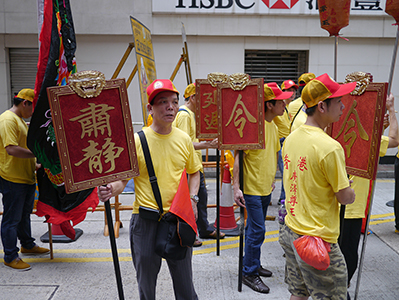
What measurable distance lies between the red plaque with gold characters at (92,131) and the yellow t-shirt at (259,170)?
175 centimetres

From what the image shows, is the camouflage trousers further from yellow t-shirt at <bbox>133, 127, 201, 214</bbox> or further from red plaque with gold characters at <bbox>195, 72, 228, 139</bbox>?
red plaque with gold characters at <bbox>195, 72, 228, 139</bbox>

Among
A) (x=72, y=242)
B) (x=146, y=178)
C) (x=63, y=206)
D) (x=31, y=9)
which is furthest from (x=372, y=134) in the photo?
(x=31, y=9)

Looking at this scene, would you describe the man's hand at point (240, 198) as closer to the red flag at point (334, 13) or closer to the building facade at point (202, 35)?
the red flag at point (334, 13)

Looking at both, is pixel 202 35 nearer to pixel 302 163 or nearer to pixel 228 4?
pixel 228 4

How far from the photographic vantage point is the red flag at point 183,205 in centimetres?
281

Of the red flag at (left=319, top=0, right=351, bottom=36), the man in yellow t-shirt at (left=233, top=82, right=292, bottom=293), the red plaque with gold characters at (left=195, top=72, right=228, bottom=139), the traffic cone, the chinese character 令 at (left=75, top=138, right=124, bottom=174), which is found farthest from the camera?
the traffic cone

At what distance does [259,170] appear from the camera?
4.09 m

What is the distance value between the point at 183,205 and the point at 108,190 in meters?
0.59

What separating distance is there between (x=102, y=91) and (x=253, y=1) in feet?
30.2

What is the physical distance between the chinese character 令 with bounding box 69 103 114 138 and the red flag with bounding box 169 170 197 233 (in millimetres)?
711

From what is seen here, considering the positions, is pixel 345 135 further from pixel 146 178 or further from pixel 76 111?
pixel 76 111

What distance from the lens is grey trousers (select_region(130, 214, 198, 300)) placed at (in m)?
2.93

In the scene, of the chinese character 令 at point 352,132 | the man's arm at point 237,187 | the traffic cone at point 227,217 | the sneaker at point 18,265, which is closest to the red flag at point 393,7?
the chinese character 令 at point 352,132

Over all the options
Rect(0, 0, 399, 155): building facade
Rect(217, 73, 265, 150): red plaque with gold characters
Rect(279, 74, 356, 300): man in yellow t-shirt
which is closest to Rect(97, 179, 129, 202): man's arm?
Rect(279, 74, 356, 300): man in yellow t-shirt
